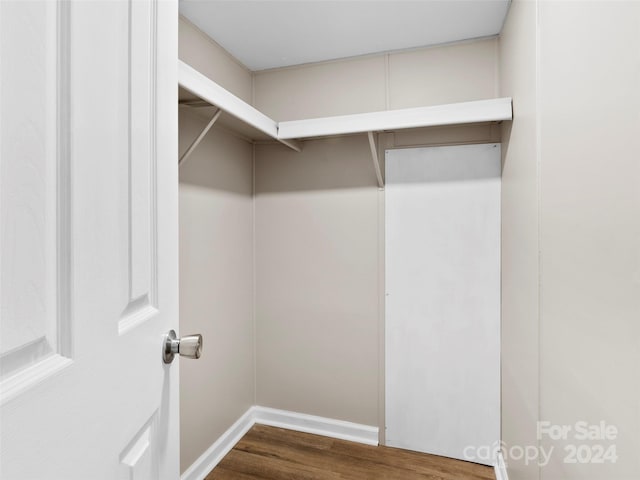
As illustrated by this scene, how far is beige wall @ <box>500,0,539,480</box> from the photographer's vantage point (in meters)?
1.29

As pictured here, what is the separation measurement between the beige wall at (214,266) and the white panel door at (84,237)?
1173mm

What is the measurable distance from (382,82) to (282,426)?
7.49 ft

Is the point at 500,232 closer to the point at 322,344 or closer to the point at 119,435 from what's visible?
the point at 322,344

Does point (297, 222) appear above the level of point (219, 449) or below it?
above

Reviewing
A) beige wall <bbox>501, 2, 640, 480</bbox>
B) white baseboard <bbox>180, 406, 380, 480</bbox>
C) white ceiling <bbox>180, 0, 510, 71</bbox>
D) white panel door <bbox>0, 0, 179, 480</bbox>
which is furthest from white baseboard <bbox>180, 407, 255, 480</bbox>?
white ceiling <bbox>180, 0, 510, 71</bbox>

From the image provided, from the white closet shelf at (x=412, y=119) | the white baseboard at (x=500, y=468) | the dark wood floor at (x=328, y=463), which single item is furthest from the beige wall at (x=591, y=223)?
the dark wood floor at (x=328, y=463)

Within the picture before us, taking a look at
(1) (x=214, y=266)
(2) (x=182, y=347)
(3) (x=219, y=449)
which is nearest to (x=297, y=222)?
(1) (x=214, y=266)

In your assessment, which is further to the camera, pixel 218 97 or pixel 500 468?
pixel 500 468

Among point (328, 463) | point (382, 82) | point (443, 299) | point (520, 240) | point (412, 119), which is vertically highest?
point (382, 82)

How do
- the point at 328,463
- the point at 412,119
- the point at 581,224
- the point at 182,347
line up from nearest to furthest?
the point at 182,347 < the point at 581,224 < the point at 412,119 < the point at 328,463

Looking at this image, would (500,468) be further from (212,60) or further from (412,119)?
(212,60)

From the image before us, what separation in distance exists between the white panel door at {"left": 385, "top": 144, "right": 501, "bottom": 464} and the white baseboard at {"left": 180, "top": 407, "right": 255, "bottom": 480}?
0.91m

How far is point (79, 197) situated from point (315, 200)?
6.27 feet

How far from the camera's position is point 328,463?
203 cm
